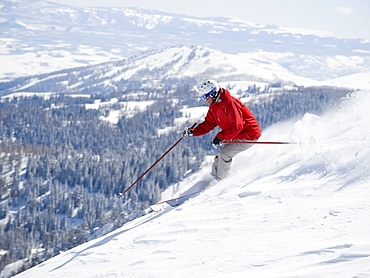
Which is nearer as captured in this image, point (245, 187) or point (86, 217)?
point (245, 187)

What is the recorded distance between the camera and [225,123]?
1048cm

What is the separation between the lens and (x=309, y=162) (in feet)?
31.5

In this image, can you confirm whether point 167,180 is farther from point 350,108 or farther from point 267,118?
point 350,108

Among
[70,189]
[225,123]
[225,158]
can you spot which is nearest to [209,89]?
[225,123]

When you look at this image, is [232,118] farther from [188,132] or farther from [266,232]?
[266,232]

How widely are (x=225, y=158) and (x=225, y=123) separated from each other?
1324 millimetres

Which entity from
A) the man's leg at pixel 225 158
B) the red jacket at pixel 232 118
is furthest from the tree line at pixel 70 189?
the red jacket at pixel 232 118

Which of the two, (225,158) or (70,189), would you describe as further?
(70,189)

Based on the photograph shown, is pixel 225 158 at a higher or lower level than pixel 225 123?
lower

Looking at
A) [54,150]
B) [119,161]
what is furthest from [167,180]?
[54,150]

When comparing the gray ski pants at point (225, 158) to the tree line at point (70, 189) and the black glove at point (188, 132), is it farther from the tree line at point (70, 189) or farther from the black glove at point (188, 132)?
the tree line at point (70, 189)

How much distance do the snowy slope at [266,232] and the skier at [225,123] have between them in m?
0.83

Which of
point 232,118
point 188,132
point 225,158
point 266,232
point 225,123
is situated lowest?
point 266,232

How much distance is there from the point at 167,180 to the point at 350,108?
11331 cm
